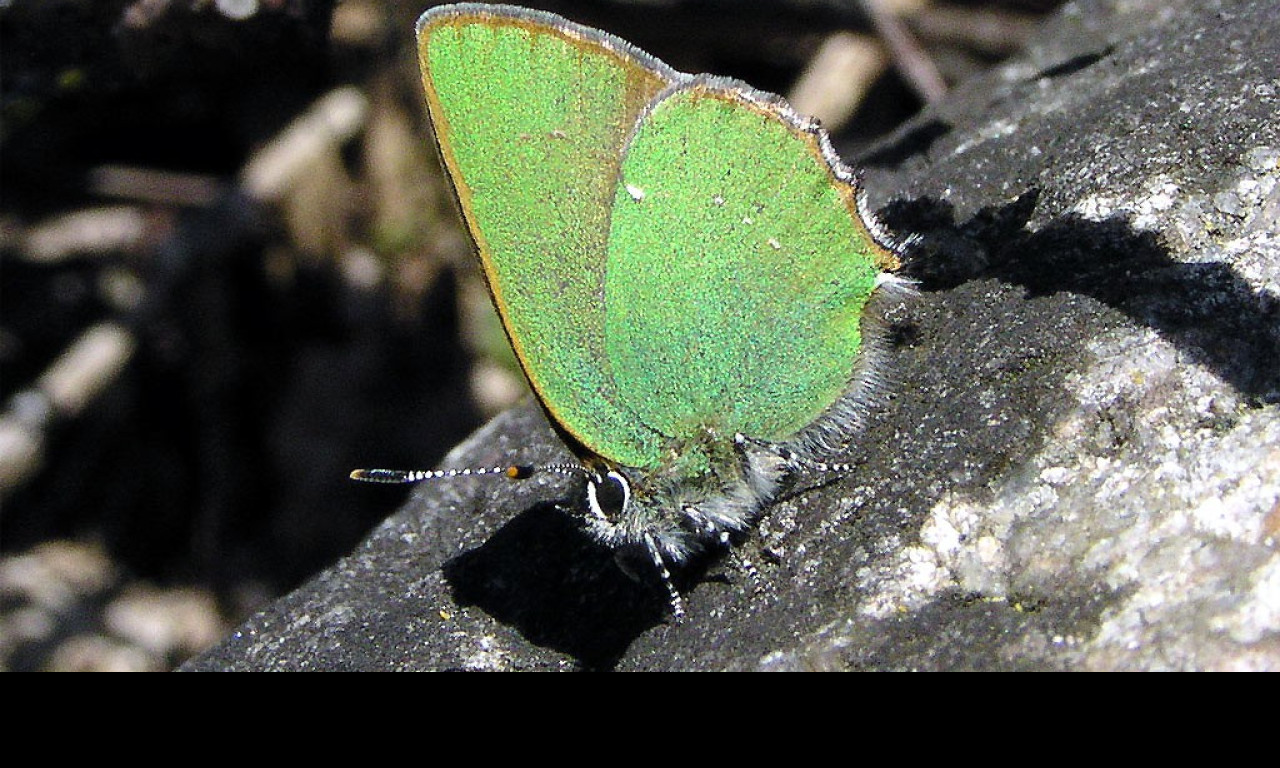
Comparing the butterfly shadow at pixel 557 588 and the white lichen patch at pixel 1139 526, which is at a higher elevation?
the white lichen patch at pixel 1139 526

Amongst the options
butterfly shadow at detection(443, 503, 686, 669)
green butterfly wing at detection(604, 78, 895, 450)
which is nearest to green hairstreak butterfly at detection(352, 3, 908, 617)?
green butterfly wing at detection(604, 78, 895, 450)

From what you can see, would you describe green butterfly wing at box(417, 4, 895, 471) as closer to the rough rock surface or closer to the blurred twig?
the rough rock surface

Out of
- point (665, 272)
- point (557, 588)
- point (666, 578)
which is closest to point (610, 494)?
point (666, 578)

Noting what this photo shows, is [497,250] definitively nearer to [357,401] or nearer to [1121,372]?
[1121,372]

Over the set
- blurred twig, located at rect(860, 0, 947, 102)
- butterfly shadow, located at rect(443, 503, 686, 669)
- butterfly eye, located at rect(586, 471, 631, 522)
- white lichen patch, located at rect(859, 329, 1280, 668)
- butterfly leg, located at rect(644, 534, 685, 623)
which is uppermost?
white lichen patch, located at rect(859, 329, 1280, 668)

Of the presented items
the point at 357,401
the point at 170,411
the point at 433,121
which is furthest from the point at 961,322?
the point at 170,411

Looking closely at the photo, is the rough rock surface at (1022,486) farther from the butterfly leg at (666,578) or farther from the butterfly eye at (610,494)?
the butterfly eye at (610,494)

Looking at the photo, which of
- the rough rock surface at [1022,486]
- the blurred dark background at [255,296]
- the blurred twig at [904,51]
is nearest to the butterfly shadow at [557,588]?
the rough rock surface at [1022,486]
